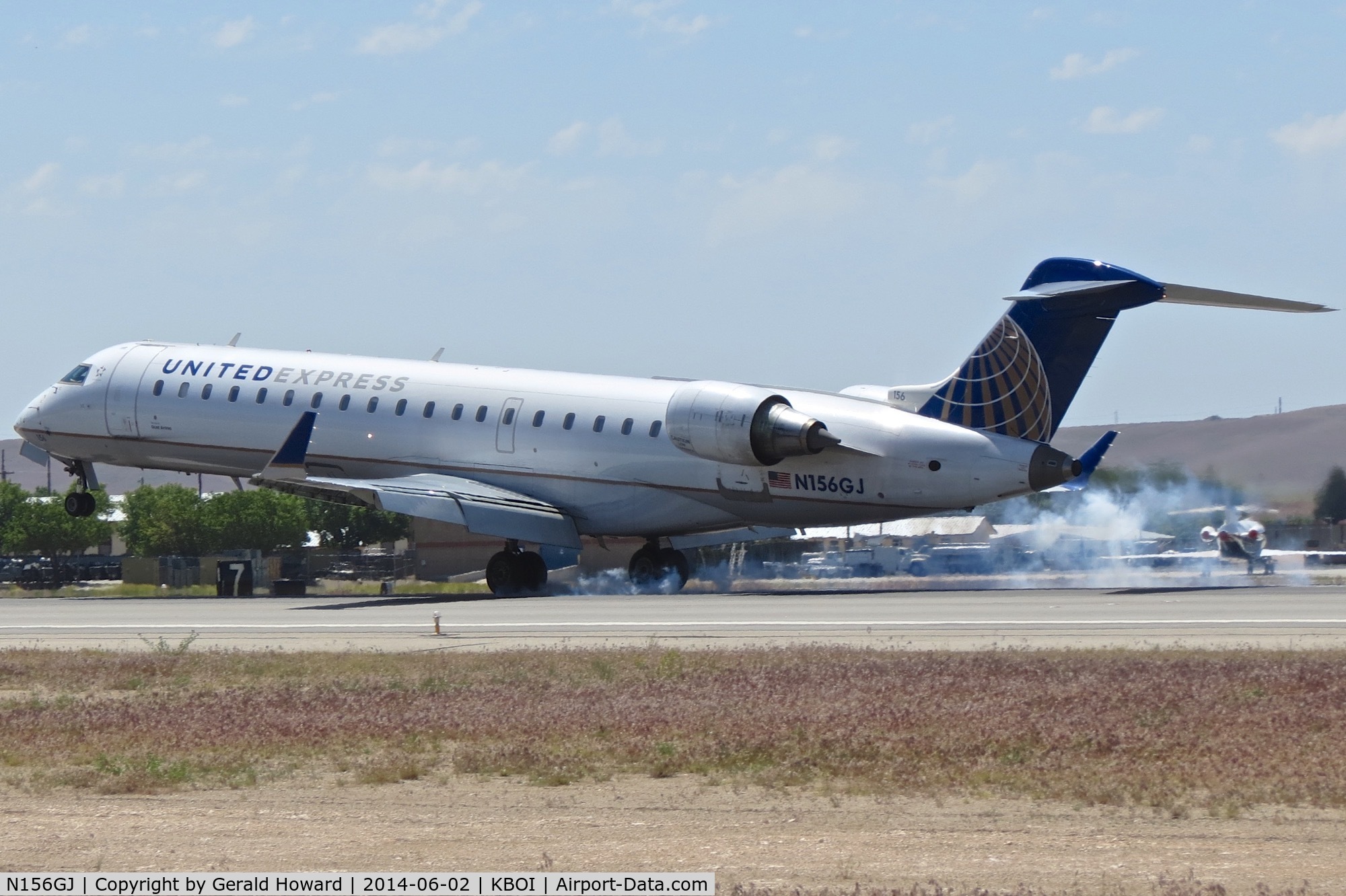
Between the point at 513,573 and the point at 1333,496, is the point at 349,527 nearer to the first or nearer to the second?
the point at 513,573

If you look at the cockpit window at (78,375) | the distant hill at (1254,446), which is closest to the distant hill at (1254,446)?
the distant hill at (1254,446)

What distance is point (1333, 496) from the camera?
32.7 m

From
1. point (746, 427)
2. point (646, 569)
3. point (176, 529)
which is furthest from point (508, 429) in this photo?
point (176, 529)

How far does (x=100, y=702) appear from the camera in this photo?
700 inches

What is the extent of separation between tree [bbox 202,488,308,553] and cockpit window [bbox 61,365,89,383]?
57.7 metres

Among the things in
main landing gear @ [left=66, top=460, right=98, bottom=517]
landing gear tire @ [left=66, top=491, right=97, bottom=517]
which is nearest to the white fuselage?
main landing gear @ [left=66, top=460, right=98, bottom=517]

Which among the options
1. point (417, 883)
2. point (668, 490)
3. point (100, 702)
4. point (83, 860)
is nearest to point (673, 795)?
point (417, 883)

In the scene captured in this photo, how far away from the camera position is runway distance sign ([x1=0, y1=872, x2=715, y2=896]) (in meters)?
8.89

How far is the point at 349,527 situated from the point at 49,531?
24038mm

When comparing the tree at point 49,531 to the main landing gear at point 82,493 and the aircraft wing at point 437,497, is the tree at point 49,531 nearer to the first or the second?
the main landing gear at point 82,493

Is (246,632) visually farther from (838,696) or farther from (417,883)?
(417,883)

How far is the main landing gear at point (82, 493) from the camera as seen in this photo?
43.3 m

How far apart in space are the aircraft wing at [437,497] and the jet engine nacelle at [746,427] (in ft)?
14.2

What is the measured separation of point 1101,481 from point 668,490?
35.0 feet
